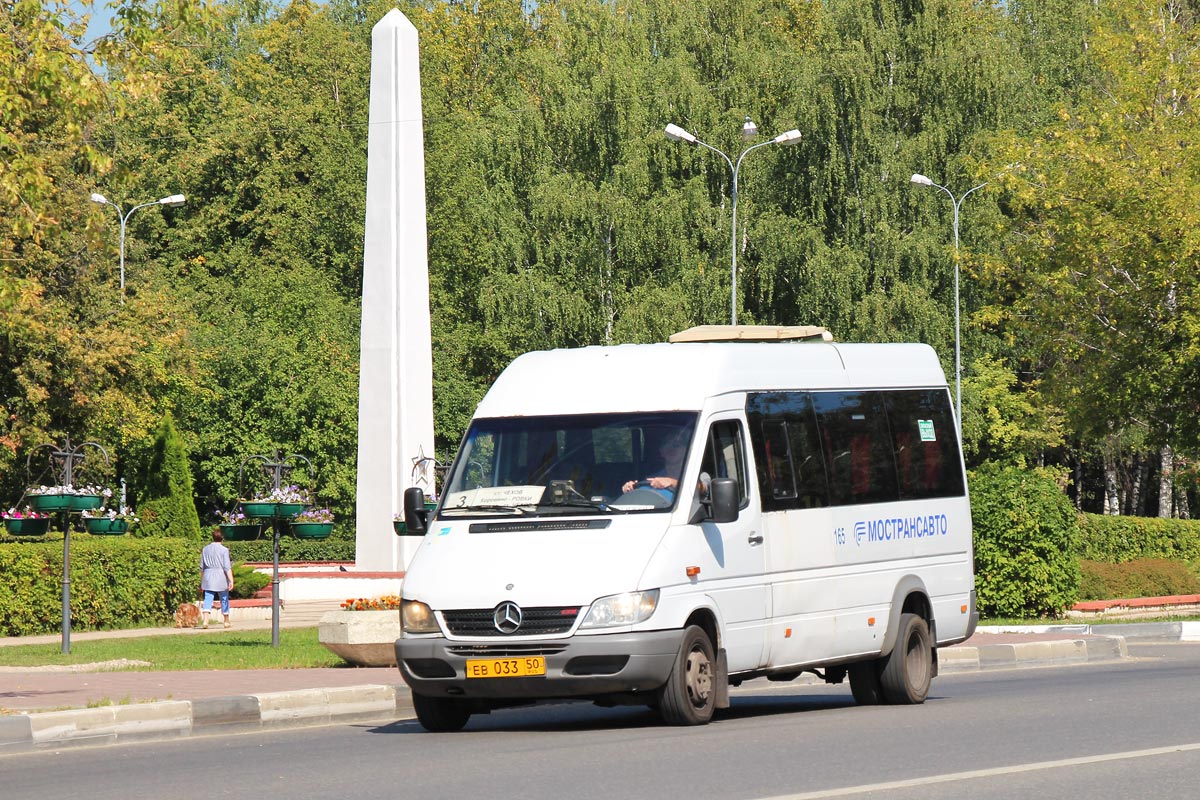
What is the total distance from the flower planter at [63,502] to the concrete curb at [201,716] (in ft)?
28.5

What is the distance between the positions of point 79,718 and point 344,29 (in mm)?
64190


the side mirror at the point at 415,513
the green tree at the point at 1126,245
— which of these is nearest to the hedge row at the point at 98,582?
the green tree at the point at 1126,245

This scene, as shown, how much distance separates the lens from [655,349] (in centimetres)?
1457

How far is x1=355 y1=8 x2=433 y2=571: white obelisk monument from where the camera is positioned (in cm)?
3105

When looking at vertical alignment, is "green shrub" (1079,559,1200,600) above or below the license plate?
below

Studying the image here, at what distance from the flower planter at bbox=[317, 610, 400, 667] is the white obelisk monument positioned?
10.8m

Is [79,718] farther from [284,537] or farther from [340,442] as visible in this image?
[340,442]

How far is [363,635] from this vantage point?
20094 mm

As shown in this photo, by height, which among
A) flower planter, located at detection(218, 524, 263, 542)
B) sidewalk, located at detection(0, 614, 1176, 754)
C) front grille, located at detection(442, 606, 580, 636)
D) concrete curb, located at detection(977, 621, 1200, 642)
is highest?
flower planter, located at detection(218, 524, 263, 542)

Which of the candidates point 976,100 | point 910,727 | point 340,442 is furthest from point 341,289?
point 910,727

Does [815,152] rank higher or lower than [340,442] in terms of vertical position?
higher

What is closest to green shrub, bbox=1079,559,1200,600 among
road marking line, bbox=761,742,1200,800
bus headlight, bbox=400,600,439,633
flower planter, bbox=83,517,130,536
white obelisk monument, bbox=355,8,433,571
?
white obelisk monument, bbox=355,8,433,571

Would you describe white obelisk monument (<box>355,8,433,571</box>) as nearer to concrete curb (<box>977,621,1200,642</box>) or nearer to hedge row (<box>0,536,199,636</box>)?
hedge row (<box>0,536,199,636</box>)

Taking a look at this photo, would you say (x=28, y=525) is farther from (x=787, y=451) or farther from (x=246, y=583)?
(x=246, y=583)
